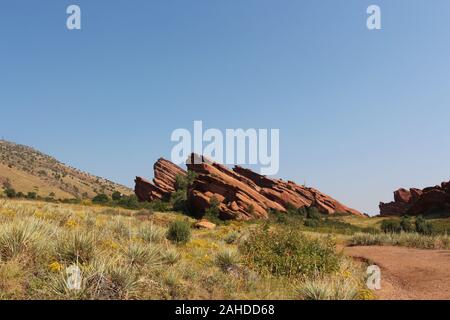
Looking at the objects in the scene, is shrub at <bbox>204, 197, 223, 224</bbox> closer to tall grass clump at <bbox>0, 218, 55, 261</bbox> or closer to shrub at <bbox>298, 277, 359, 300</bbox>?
tall grass clump at <bbox>0, 218, 55, 261</bbox>

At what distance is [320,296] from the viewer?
7141 millimetres

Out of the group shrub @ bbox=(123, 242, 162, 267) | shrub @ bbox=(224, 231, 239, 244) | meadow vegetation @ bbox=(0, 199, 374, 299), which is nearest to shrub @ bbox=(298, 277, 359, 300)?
meadow vegetation @ bbox=(0, 199, 374, 299)

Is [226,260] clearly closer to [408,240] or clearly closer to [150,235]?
[150,235]

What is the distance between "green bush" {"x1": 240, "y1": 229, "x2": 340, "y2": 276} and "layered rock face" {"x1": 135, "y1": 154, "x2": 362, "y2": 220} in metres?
42.6

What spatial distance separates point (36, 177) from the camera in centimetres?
10606

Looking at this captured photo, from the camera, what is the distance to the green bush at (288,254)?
10.2 meters

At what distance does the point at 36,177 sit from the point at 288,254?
109 metres

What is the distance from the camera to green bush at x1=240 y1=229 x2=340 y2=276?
403 inches

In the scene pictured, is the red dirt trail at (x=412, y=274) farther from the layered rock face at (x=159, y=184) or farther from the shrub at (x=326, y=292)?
the layered rock face at (x=159, y=184)

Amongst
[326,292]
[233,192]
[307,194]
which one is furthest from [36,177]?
[326,292]

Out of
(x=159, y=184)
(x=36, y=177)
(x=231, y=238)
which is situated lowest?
(x=231, y=238)

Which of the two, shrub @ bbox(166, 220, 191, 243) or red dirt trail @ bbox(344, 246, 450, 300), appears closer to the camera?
red dirt trail @ bbox(344, 246, 450, 300)
